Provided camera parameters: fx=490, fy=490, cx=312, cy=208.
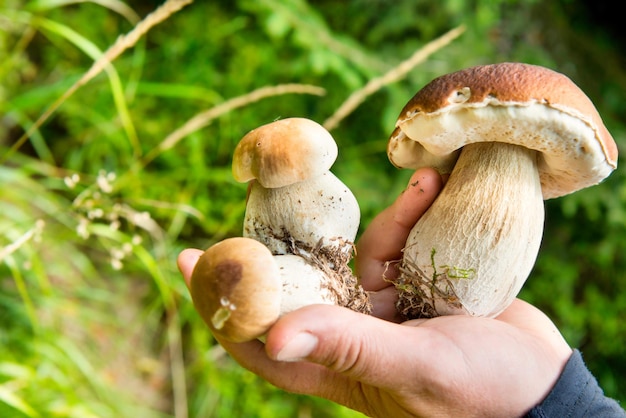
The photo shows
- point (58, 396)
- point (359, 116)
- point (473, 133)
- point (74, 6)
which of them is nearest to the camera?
point (473, 133)

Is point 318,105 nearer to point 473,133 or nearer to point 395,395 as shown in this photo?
point 473,133

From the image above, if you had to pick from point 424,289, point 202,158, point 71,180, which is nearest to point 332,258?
point 424,289

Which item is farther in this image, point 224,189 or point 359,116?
point 359,116

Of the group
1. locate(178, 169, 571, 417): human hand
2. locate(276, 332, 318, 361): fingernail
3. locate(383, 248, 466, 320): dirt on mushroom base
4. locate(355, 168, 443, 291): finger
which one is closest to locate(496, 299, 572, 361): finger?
locate(178, 169, 571, 417): human hand

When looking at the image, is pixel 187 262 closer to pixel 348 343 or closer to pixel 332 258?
pixel 332 258

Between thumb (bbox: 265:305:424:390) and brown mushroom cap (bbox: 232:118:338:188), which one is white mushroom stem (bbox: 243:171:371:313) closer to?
brown mushroom cap (bbox: 232:118:338:188)

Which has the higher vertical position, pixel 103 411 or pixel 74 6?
pixel 74 6

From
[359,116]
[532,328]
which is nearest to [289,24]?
[359,116]
